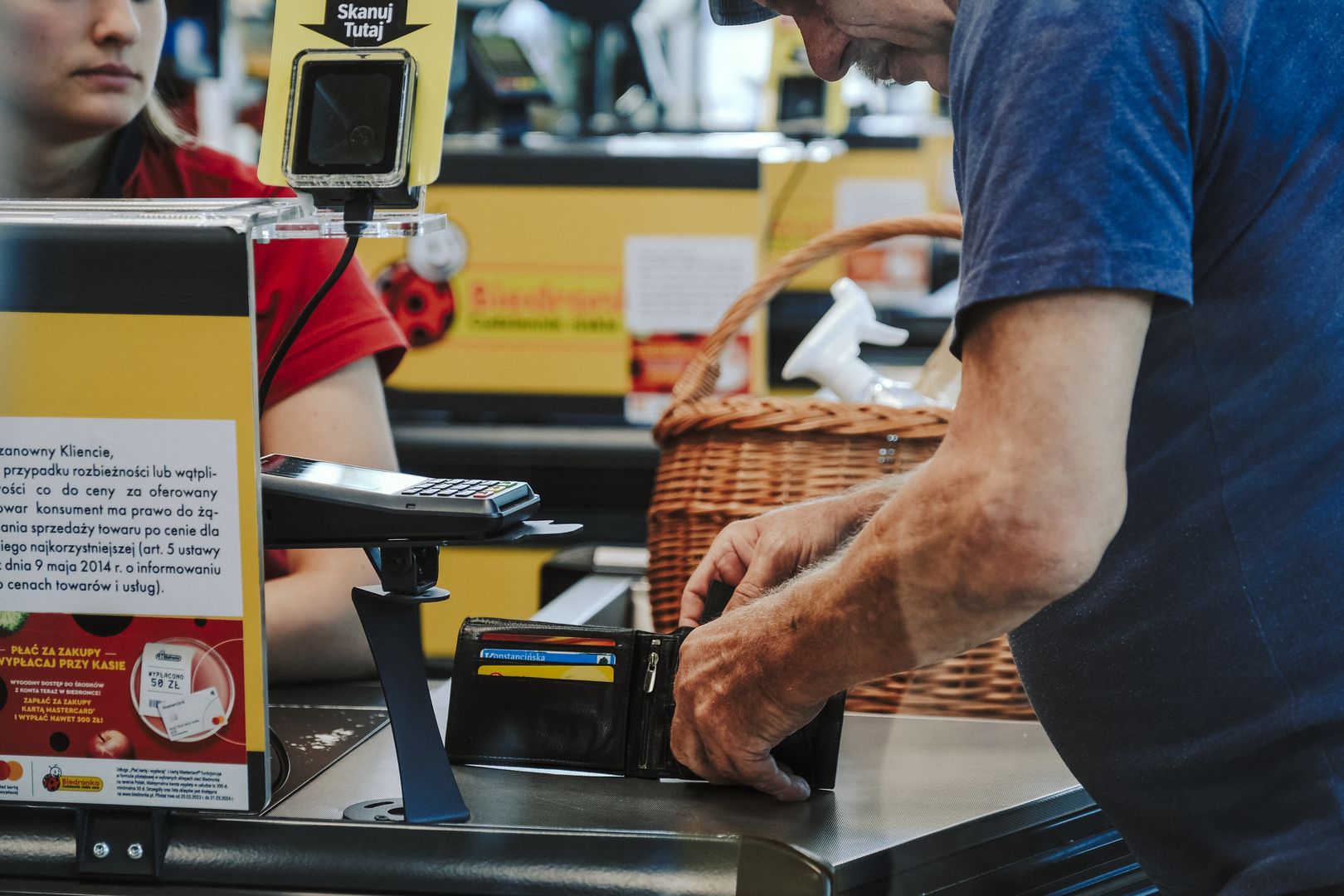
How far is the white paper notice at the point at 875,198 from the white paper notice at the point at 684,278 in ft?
2.07

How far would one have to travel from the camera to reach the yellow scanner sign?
0.88 metres

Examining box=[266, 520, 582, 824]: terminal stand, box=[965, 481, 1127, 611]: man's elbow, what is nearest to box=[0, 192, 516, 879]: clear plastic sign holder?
box=[266, 520, 582, 824]: terminal stand

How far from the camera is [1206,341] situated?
2.74ft

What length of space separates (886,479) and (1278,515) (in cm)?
37

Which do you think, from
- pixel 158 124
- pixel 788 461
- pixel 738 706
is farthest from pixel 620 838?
pixel 158 124

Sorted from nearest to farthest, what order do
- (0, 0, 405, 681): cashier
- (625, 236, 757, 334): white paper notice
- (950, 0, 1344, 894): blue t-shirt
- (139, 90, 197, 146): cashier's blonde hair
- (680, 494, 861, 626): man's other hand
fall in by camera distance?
1. (950, 0, 1344, 894): blue t-shirt
2. (680, 494, 861, 626): man's other hand
3. (0, 0, 405, 681): cashier
4. (139, 90, 197, 146): cashier's blonde hair
5. (625, 236, 757, 334): white paper notice

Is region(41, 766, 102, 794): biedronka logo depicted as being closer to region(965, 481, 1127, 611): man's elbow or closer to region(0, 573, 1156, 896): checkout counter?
region(0, 573, 1156, 896): checkout counter

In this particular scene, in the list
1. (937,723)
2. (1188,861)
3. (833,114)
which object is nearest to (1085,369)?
(1188,861)

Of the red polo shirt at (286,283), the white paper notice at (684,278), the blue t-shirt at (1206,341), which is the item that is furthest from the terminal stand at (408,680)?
the white paper notice at (684,278)

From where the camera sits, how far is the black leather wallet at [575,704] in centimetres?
97

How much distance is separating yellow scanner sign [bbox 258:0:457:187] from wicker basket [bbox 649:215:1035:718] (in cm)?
58

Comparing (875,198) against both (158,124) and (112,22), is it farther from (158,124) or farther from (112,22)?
(112,22)

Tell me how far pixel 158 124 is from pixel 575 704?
85 cm

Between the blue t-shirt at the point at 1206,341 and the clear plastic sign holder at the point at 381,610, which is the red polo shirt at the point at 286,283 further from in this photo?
the blue t-shirt at the point at 1206,341
